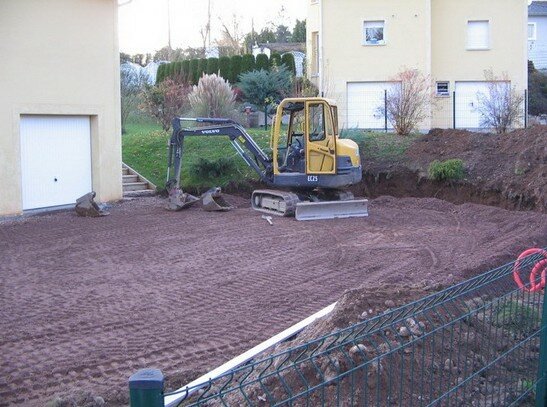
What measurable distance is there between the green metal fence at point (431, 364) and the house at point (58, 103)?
48.3 feet

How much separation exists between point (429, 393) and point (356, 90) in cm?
3347

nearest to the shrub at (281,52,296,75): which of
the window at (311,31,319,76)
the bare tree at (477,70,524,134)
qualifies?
the window at (311,31,319,76)

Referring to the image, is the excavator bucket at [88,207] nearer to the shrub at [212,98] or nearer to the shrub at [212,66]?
the shrub at [212,98]

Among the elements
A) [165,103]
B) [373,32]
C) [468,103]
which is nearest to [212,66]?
[373,32]

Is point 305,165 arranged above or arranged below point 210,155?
below

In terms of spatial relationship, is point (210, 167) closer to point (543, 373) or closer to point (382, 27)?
point (382, 27)

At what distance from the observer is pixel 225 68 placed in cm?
4159

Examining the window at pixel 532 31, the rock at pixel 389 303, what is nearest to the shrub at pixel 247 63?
the window at pixel 532 31

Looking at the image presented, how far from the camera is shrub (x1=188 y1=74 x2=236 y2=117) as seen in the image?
2927 centimetres

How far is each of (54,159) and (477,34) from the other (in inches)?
937

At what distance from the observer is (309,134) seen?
66.1ft

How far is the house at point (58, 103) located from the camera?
63.3 feet

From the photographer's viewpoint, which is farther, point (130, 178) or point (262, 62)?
point (262, 62)

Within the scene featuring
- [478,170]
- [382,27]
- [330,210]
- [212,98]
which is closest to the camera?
[330,210]
